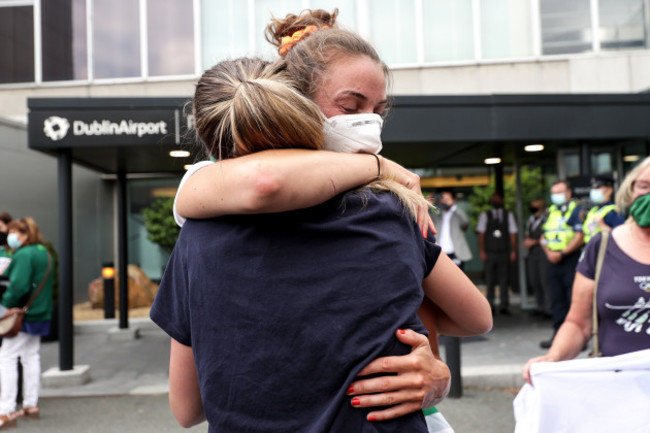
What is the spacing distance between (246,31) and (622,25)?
29.2ft

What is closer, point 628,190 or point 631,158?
point 628,190

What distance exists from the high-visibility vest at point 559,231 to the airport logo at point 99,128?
17.7 feet

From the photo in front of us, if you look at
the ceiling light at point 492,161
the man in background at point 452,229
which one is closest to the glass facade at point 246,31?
the ceiling light at point 492,161

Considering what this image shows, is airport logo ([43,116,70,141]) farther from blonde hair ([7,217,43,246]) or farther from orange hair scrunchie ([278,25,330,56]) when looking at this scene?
orange hair scrunchie ([278,25,330,56])

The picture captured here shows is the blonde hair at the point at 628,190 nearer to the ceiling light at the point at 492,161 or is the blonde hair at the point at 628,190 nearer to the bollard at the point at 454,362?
the bollard at the point at 454,362

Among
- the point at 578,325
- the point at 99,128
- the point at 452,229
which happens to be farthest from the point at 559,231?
the point at 99,128

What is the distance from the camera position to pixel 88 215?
14359 mm

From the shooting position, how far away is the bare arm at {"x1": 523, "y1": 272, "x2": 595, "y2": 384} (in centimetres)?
262

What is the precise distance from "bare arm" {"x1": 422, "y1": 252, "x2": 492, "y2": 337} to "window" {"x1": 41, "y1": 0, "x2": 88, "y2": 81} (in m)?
14.8

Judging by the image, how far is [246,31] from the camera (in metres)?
14.0

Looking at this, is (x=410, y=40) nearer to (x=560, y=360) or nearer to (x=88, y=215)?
(x=88, y=215)

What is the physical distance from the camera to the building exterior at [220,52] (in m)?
13.1

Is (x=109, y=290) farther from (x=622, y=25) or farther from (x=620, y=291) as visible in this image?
(x=622, y=25)

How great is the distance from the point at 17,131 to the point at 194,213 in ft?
40.3
